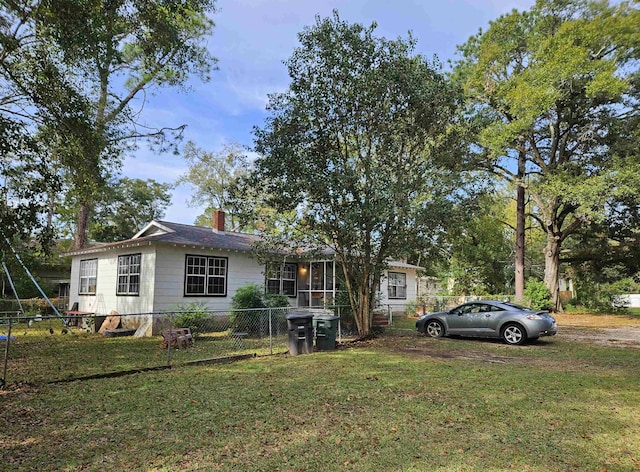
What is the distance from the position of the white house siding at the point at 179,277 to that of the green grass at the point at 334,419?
638cm

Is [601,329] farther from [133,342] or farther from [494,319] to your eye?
[133,342]

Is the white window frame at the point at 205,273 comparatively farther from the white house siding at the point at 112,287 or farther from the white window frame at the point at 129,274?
the white window frame at the point at 129,274

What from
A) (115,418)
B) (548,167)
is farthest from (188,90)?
(548,167)

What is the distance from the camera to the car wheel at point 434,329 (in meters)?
13.4

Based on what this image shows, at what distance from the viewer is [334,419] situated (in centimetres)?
506

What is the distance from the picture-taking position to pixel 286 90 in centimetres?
1193

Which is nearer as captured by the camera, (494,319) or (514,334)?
(514,334)

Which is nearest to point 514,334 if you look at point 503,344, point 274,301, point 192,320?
point 503,344

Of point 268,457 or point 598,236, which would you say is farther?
point 598,236

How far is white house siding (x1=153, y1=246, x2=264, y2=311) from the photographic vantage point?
1405 centimetres

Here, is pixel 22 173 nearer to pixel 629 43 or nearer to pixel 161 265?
pixel 161 265

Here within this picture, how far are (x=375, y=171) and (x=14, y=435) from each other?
926 centimetres

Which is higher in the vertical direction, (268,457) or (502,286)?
(502,286)

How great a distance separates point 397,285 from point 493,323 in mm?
9973
